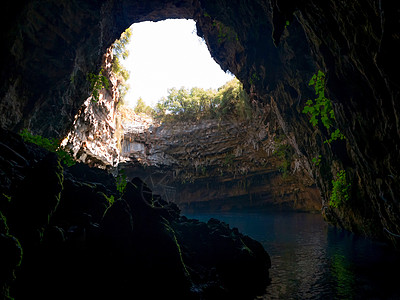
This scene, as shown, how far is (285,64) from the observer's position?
10.7 m

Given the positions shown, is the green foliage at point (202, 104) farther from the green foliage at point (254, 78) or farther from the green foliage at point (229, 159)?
the green foliage at point (254, 78)

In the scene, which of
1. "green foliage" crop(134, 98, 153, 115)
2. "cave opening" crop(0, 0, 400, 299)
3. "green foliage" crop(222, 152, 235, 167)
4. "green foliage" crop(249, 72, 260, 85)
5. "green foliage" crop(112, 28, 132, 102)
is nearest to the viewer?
"cave opening" crop(0, 0, 400, 299)

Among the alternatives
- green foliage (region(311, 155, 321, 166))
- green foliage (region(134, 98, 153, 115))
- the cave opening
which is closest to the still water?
the cave opening

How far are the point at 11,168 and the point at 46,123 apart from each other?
21.8 ft

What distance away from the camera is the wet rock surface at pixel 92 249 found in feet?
11.3

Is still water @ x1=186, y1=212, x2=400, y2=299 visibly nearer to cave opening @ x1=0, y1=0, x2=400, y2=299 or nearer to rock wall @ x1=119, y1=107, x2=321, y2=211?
cave opening @ x1=0, y1=0, x2=400, y2=299

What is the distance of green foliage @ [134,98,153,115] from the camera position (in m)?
27.8

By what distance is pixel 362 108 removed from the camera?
16.8 feet

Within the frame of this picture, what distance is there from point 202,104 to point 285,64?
49.5ft

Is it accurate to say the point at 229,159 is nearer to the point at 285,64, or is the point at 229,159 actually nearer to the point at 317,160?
the point at 317,160

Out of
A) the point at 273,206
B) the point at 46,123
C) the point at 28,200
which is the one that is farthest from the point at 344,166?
the point at 273,206

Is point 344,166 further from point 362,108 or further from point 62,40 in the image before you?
point 62,40

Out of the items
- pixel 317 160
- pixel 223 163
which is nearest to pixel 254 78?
pixel 317 160

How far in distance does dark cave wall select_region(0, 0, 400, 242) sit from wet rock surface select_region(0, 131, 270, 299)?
4.32 meters
